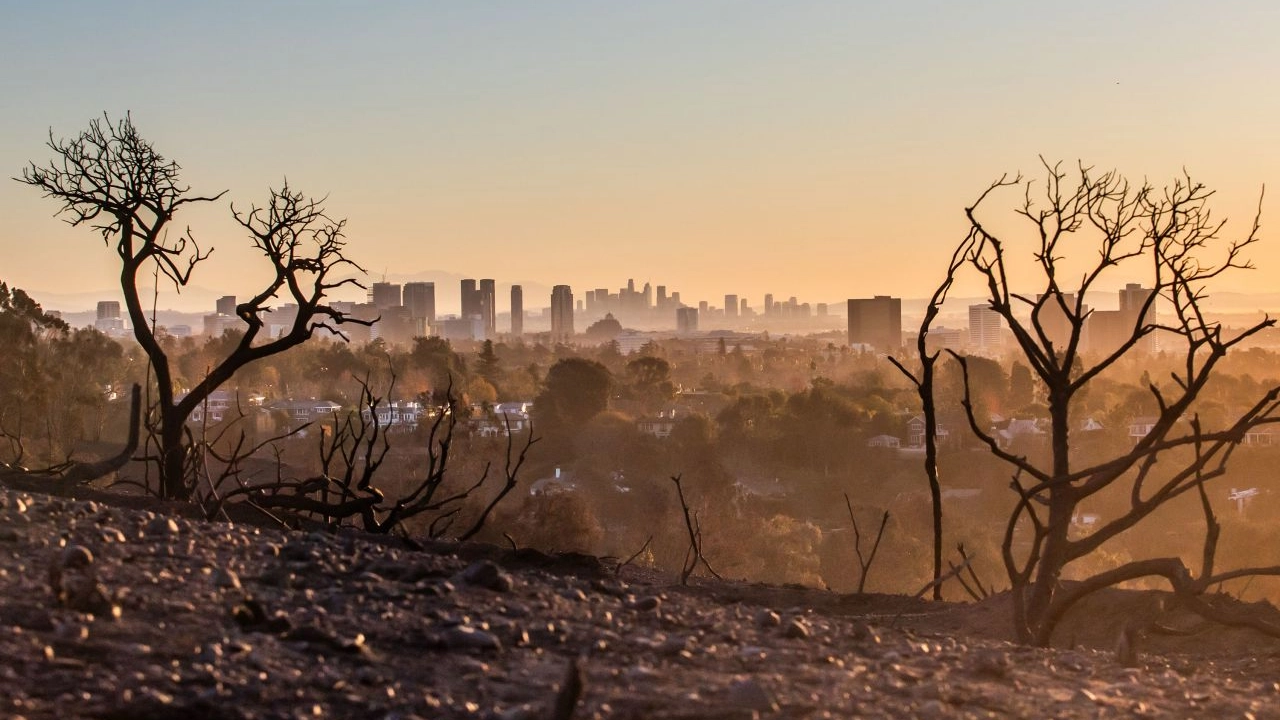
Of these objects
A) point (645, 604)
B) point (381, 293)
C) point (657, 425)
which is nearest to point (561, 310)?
point (657, 425)

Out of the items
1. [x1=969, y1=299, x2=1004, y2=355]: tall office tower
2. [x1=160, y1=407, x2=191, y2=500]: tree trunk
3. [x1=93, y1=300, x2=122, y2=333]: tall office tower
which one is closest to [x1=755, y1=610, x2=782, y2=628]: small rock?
[x1=160, y1=407, x2=191, y2=500]: tree trunk

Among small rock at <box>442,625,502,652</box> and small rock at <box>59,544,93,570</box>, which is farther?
small rock at <box>59,544,93,570</box>

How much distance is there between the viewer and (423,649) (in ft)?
14.1

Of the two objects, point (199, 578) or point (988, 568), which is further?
point (988, 568)

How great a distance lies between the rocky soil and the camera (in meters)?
3.73

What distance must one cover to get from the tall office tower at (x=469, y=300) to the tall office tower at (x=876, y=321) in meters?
51.6

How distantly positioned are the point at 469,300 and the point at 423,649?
17009 cm

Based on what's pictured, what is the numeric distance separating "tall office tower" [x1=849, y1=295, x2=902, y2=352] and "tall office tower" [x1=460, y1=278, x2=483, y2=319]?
169 ft

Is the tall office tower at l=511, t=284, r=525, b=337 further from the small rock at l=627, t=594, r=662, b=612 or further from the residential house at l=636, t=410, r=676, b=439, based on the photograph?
the small rock at l=627, t=594, r=662, b=612

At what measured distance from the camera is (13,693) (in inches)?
139

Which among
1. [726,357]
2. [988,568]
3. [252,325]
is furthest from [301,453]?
[726,357]

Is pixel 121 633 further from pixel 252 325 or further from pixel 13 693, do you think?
pixel 252 325

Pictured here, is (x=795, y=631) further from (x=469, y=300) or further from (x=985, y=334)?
(x=469, y=300)

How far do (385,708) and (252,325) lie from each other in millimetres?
7807
